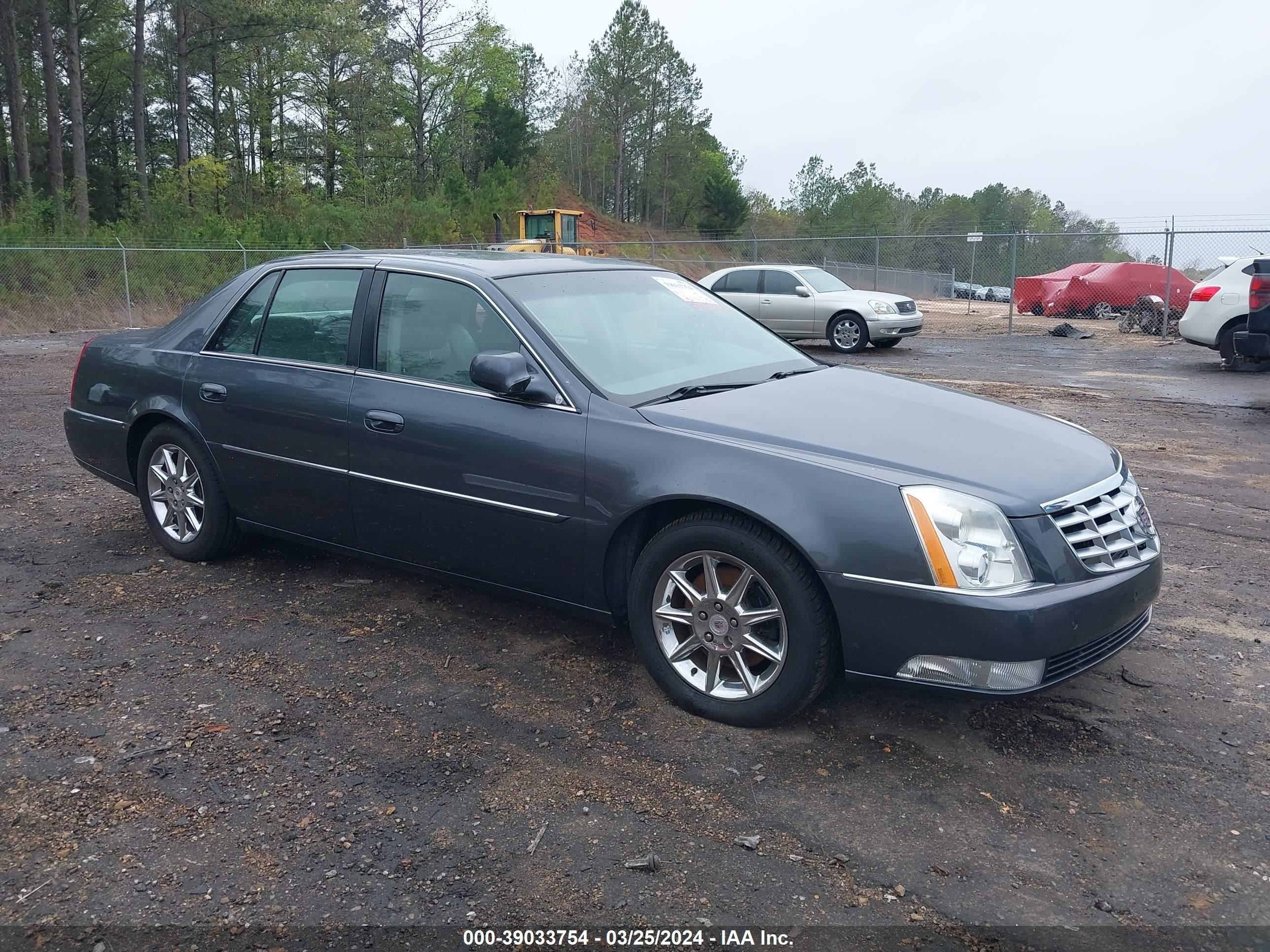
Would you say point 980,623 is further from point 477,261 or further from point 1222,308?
point 1222,308

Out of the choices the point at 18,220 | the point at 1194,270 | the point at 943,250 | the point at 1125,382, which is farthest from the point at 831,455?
the point at 943,250

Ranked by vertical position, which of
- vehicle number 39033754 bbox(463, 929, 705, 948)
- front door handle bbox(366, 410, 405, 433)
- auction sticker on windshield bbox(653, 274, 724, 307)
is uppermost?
auction sticker on windshield bbox(653, 274, 724, 307)

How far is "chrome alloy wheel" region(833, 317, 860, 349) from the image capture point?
17.6 m

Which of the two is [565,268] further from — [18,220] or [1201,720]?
[18,220]

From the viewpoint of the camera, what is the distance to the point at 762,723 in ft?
11.2

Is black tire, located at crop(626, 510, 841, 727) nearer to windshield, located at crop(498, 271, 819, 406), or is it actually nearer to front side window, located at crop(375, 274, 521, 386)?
windshield, located at crop(498, 271, 819, 406)

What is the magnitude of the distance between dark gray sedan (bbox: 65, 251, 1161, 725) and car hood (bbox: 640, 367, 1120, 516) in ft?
0.05

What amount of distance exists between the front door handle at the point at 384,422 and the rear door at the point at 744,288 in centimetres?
1430

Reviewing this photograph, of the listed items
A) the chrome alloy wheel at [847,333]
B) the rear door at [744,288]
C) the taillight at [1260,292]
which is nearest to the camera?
the taillight at [1260,292]

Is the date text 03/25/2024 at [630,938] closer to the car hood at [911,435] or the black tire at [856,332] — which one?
the car hood at [911,435]

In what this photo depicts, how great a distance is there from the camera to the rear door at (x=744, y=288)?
18.1 meters

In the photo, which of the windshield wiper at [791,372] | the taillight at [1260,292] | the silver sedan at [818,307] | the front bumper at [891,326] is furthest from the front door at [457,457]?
the front bumper at [891,326]

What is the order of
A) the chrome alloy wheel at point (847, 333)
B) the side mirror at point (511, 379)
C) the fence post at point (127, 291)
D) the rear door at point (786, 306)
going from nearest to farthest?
1. the side mirror at point (511, 379)
2. the chrome alloy wheel at point (847, 333)
3. the rear door at point (786, 306)
4. the fence post at point (127, 291)

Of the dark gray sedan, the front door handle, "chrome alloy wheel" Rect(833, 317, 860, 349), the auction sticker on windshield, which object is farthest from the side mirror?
"chrome alloy wheel" Rect(833, 317, 860, 349)
